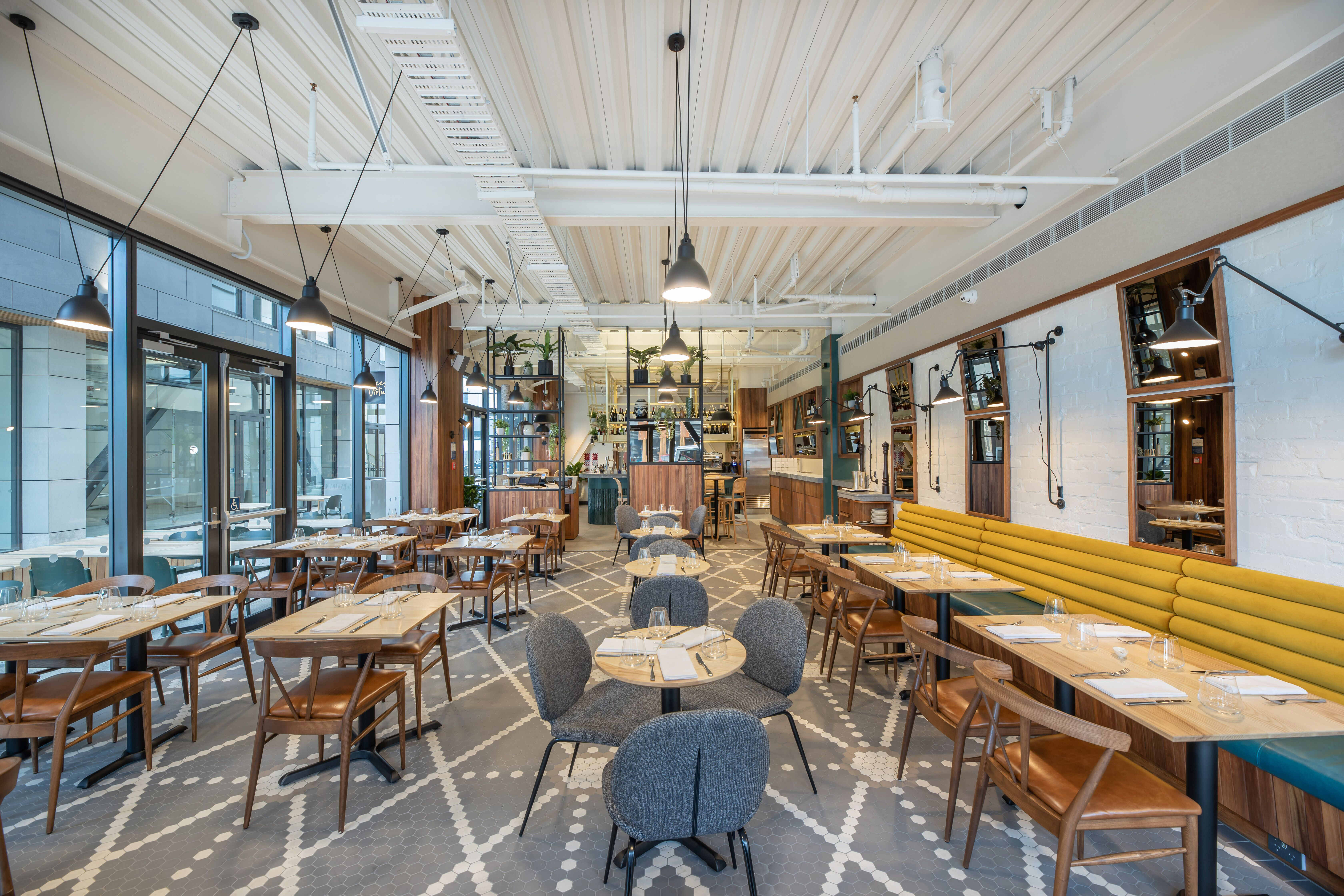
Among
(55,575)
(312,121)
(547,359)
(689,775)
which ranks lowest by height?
(689,775)

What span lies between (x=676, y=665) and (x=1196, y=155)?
4.48 m

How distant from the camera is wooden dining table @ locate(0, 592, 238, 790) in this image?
2793mm

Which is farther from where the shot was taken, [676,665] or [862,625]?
[862,625]

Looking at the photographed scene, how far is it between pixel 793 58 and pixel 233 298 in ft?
19.0

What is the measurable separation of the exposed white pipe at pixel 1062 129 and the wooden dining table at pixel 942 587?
130 inches

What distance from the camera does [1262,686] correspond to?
2271 mm

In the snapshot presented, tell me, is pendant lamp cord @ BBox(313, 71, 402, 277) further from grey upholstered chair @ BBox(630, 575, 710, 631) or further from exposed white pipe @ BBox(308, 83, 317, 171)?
grey upholstered chair @ BBox(630, 575, 710, 631)

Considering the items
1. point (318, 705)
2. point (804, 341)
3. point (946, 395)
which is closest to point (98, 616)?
point (318, 705)

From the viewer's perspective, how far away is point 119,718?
9.16 feet

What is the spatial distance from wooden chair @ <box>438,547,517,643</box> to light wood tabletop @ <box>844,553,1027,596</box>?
11.0 ft

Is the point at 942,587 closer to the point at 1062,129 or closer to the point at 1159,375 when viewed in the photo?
the point at 1159,375

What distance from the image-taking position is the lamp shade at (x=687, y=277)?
336 centimetres

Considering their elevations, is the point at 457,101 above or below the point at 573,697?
above

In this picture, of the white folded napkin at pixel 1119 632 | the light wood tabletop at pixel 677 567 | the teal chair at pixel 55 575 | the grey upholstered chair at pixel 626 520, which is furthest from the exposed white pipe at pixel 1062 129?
the teal chair at pixel 55 575
